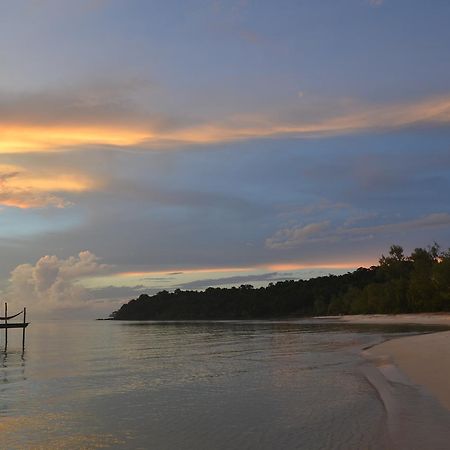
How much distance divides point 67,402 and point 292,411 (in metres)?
8.97

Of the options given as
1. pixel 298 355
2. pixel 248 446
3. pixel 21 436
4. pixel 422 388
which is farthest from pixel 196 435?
pixel 298 355

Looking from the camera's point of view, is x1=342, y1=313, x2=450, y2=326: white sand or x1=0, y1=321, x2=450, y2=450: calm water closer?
x1=0, y1=321, x2=450, y2=450: calm water

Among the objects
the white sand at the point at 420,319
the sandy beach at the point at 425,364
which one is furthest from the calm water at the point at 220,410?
the white sand at the point at 420,319

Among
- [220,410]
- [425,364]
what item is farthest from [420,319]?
[220,410]

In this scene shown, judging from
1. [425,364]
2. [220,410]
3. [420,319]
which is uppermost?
[425,364]

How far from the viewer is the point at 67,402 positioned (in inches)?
768

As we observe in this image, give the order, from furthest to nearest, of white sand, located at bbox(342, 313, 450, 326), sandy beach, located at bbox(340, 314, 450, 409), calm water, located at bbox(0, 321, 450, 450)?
white sand, located at bbox(342, 313, 450, 326), sandy beach, located at bbox(340, 314, 450, 409), calm water, located at bbox(0, 321, 450, 450)

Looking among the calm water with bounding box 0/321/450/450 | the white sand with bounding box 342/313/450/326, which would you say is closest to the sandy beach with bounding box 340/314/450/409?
the calm water with bounding box 0/321/450/450

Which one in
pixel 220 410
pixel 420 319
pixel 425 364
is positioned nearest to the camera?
pixel 220 410

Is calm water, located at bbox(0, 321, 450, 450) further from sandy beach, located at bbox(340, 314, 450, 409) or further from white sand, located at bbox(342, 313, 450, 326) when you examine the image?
white sand, located at bbox(342, 313, 450, 326)

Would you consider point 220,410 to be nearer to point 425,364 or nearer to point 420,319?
point 425,364

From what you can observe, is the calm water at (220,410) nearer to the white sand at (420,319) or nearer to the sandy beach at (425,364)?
the sandy beach at (425,364)

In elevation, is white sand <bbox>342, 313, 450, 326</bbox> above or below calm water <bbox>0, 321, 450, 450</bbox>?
below

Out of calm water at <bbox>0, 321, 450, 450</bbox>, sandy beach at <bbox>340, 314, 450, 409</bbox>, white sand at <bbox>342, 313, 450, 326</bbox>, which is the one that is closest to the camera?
calm water at <bbox>0, 321, 450, 450</bbox>
